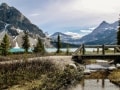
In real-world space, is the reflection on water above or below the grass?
below

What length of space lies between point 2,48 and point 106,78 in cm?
8143

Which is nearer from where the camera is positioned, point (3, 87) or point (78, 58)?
point (3, 87)

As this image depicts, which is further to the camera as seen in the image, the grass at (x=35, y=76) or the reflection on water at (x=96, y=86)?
the reflection on water at (x=96, y=86)

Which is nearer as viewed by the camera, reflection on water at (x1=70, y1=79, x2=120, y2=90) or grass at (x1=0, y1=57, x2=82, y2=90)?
grass at (x1=0, y1=57, x2=82, y2=90)

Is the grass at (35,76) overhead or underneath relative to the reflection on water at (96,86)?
overhead

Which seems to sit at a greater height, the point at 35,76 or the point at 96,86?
the point at 35,76

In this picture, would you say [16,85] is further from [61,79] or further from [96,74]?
[96,74]

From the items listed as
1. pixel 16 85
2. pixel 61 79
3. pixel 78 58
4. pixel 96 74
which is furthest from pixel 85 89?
pixel 78 58

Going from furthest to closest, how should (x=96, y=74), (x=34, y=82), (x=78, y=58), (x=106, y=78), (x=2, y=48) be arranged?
(x=2, y=48), (x=78, y=58), (x=96, y=74), (x=106, y=78), (x=34, y=82)

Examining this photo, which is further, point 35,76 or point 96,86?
point 96,86

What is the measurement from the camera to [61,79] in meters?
26.2

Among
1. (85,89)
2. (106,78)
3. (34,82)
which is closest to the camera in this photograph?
(34,82)

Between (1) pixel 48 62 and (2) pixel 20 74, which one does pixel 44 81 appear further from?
(1) pixel 48 62

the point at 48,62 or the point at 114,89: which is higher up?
the point at 48,62
